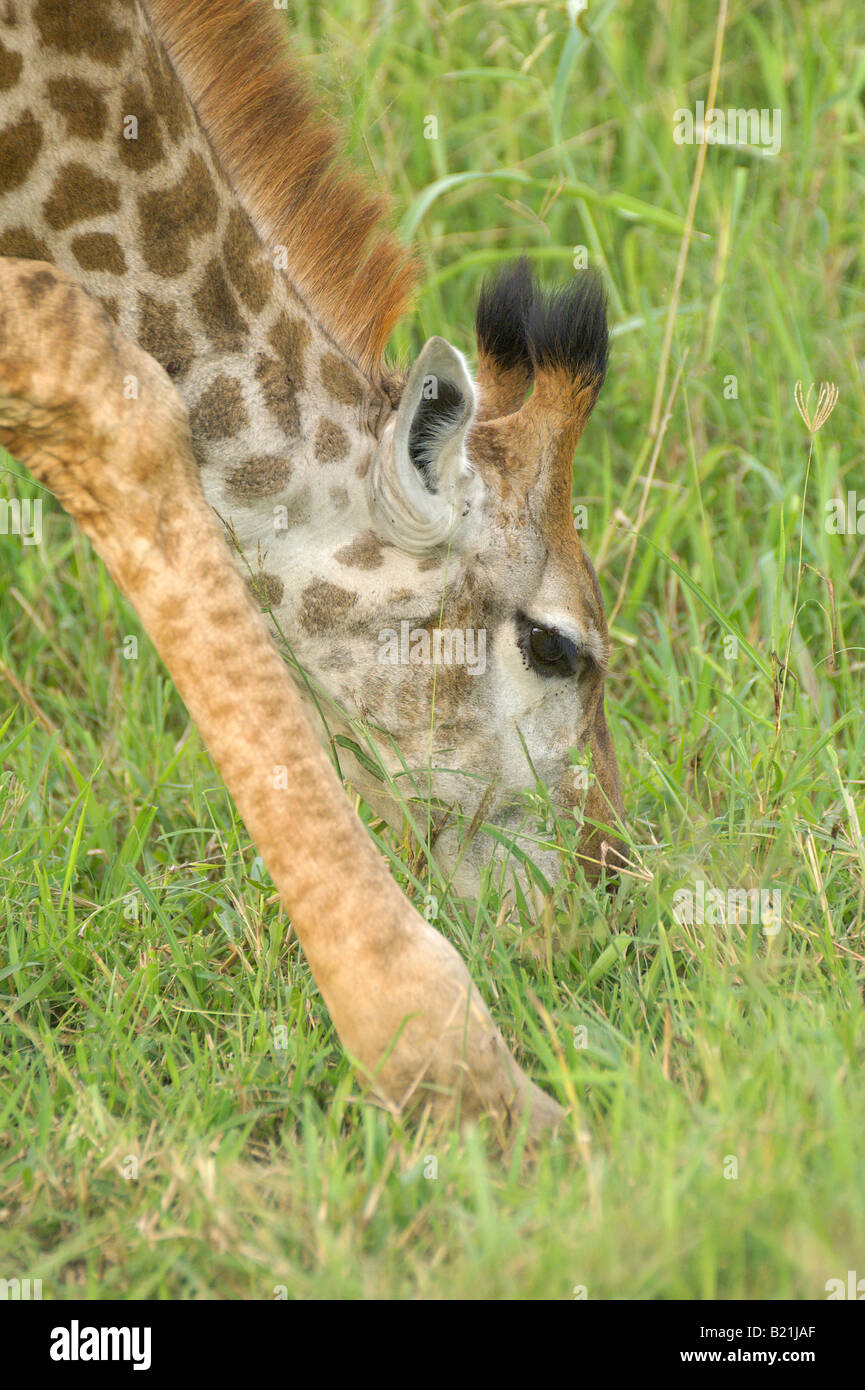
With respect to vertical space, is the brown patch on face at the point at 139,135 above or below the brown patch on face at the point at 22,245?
above

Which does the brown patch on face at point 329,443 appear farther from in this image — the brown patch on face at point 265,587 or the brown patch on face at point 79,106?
the brown patch on face at point 79,106

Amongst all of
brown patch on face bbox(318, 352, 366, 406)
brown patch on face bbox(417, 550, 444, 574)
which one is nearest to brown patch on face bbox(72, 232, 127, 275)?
brown patch on face bbox(318, 352, 366, 406)

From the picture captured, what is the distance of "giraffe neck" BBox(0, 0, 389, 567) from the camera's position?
115 inches

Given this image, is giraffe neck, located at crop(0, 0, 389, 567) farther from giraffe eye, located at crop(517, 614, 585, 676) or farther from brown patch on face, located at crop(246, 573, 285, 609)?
Answer: giraffe eye, located at crop(517, 614, 585, 676)

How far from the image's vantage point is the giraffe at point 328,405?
2.98 m

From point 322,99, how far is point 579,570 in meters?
1.33

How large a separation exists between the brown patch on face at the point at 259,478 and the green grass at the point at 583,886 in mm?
936

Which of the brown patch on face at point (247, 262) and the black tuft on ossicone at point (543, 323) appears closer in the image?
the brown patch on face at point (247, 262)

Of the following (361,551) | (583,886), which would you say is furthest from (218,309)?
(583,886)

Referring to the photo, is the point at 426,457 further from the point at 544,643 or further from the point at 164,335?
the point at 164,335

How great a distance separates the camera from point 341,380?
3.23 metres

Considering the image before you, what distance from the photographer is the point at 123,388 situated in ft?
7.98

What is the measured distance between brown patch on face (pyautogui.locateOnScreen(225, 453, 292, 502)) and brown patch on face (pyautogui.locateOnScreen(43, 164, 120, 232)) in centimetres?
64

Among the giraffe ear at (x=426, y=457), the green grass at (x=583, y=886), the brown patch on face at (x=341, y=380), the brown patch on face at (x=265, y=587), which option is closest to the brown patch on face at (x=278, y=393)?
the brown patch on face at (x=341, y=380)
